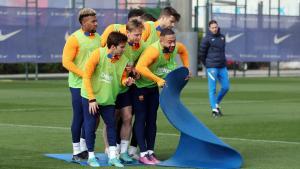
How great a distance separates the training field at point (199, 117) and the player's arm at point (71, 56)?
1.16 meters

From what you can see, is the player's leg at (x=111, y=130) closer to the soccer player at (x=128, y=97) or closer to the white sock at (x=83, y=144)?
the soccer player at (x=128, y=97)

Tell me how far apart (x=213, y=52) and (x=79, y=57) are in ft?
27.3

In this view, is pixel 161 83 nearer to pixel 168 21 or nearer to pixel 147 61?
pixel 147 61

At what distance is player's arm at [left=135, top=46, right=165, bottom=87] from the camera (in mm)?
11586

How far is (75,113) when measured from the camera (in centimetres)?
1197

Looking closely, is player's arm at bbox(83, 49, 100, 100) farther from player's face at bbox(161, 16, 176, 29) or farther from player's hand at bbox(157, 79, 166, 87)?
player's face at bbox(161, 16, 176, 29)

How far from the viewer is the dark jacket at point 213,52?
65.4 ft

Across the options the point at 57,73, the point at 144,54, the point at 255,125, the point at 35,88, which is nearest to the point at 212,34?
the point at 255,125

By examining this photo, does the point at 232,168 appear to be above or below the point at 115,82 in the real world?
below

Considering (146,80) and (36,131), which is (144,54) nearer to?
(146,80)

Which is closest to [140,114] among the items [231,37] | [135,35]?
[135,35]

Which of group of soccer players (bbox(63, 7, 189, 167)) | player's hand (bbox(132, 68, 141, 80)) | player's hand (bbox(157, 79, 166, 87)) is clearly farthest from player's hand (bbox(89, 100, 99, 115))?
player's hand (bbox(157, 79, 166, 87))

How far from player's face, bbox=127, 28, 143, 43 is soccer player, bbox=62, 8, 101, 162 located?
45 centimetres

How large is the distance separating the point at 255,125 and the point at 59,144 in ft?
15.3
